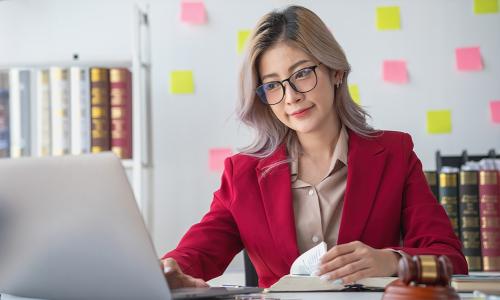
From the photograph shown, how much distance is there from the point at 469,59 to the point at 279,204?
154 centimetres

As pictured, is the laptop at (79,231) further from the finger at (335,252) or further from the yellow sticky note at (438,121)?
the yellow sticky note at (438,121)

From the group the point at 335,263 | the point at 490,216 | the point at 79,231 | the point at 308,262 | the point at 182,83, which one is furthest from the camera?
the point at 182,83

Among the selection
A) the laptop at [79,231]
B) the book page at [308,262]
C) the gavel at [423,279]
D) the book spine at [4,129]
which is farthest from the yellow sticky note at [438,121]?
the gavel at [423,279]

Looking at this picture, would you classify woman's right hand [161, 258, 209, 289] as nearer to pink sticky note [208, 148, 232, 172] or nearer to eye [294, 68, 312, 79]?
eye [294, 68, 312, 79]

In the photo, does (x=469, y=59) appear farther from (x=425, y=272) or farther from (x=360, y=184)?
(x=425, y=272)

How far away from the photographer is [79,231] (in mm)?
1009

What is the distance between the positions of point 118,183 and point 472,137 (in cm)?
225

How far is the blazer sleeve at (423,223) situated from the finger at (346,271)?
0.20 m

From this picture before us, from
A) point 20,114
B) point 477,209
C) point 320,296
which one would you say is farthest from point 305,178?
point 20,114

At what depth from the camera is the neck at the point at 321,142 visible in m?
1.84

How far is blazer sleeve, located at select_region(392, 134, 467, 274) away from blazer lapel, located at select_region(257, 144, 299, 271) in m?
0.24

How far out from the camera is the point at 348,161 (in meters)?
1.77

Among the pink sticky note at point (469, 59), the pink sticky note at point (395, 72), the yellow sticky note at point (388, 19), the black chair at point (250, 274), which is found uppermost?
the yellow sticky note at point (388, 19)

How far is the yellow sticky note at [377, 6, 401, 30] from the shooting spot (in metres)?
3.05
